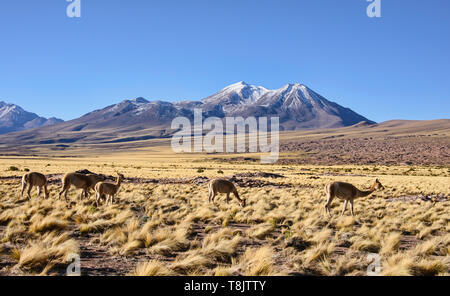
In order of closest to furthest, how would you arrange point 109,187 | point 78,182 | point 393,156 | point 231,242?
point 231,242
point 109,187
point 78,182
point 393,156

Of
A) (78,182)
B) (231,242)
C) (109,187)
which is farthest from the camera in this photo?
(78,182)

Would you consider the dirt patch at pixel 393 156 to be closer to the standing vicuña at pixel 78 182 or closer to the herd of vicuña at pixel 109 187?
the herd of vicuña at pixel 109 187

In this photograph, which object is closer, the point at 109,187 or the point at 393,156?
the point at 109,187

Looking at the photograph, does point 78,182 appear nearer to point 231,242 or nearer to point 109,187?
point 109,187

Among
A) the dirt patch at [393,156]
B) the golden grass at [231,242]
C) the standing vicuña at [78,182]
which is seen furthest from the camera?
the dirt patch at [393,156]

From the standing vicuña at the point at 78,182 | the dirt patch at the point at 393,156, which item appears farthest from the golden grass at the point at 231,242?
the dirt patch at the point at 393,156

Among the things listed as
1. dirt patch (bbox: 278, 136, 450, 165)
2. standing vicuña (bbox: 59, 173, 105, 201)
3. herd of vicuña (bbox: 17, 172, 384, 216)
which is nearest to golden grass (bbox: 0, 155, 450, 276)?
herd of vicuña (bbox: 17, 172, 384, 216)

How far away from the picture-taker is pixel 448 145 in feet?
345

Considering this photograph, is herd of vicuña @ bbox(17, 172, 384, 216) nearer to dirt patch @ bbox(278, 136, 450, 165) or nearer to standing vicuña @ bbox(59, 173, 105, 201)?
standing vicuña @ bbox(59, 173, 105, 201)

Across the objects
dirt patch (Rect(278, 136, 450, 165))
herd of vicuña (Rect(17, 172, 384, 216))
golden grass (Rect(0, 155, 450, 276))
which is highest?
herd of vicuña (Rect(17, 172, 384, 216))

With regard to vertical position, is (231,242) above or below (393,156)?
above

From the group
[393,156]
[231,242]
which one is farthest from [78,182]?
[393,156]
